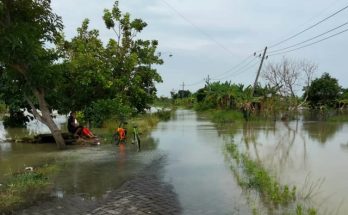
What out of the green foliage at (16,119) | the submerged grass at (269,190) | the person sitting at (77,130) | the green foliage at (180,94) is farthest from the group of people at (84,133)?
the green foliage at (180,94)

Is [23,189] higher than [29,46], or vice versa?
[29,46]

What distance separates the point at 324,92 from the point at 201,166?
5612 centimetres

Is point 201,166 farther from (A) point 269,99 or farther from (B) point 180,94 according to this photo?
(B) point 180,94

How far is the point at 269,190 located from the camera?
9516 mm

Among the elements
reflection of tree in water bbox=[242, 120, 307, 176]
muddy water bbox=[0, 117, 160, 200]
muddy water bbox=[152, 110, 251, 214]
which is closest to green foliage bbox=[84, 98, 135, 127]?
muddy water bbox=[0, 117, 160, 200]

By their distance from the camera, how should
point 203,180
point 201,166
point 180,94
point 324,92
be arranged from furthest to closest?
point 180,94 < point 324,92 < point 201,166 < point 203,180

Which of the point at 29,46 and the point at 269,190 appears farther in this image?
the point at 29,46

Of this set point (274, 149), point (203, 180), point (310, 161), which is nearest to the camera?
point (203, 180)

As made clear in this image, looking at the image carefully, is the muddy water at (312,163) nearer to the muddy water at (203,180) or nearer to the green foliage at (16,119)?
the muddy water at (203,180)

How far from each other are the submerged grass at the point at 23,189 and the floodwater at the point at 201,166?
0.32m

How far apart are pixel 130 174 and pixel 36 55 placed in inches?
228

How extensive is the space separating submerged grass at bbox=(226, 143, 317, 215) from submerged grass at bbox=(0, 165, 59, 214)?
14.1ft

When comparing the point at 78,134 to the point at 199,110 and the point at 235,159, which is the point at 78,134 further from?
the point at 199,110

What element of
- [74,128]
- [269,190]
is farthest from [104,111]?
[269,190]
